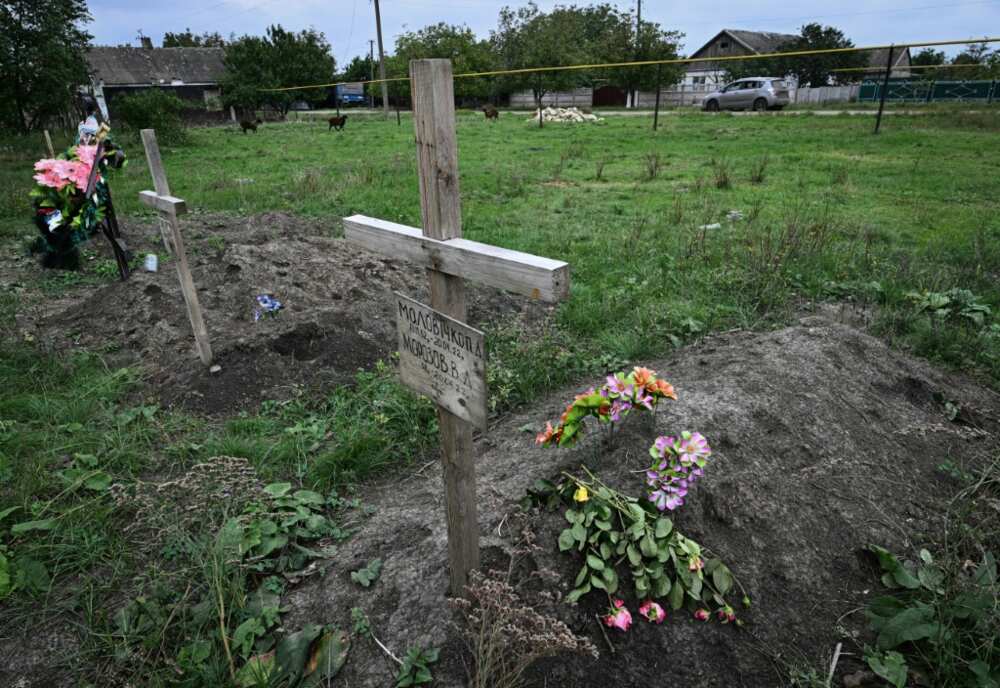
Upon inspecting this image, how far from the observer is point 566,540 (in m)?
2.05

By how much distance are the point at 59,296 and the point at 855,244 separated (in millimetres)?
6964

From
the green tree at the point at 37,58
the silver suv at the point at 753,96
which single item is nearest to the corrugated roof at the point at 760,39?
the silver suv at the point at 753,96

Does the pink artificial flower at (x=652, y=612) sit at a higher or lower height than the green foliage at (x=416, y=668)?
higher

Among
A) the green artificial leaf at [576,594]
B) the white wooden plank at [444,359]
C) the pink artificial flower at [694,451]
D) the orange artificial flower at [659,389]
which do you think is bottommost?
the green artificial leaf at [576,594]

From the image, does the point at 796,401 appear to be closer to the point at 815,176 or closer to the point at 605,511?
the point at 605,511

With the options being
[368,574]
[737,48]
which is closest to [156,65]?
[737,48]

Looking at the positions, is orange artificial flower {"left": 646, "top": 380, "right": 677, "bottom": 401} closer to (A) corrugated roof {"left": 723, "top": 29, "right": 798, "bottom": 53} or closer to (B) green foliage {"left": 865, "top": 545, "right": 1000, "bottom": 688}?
(B) green foliage {"left": 865, "top": 545, "right": 1000, "bottom": 688}

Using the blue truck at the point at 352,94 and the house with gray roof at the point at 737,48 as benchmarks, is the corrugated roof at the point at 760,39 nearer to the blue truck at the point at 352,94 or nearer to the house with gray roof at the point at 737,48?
the house with gray roof at the point at 737,48

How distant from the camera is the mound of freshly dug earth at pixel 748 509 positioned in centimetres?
188

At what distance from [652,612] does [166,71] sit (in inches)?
2000

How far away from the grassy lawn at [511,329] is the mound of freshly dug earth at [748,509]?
37 cm

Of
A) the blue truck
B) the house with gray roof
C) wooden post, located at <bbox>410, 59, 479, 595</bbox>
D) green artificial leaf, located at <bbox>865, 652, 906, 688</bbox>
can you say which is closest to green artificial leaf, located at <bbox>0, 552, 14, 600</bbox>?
wooden post, located at <bbox>410, 59, 479, 595</bbox>

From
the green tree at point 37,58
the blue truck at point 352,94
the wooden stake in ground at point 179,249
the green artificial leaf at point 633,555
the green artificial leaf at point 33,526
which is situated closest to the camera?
the green artificial leaf at point 633,555

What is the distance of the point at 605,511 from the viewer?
2.08 m
